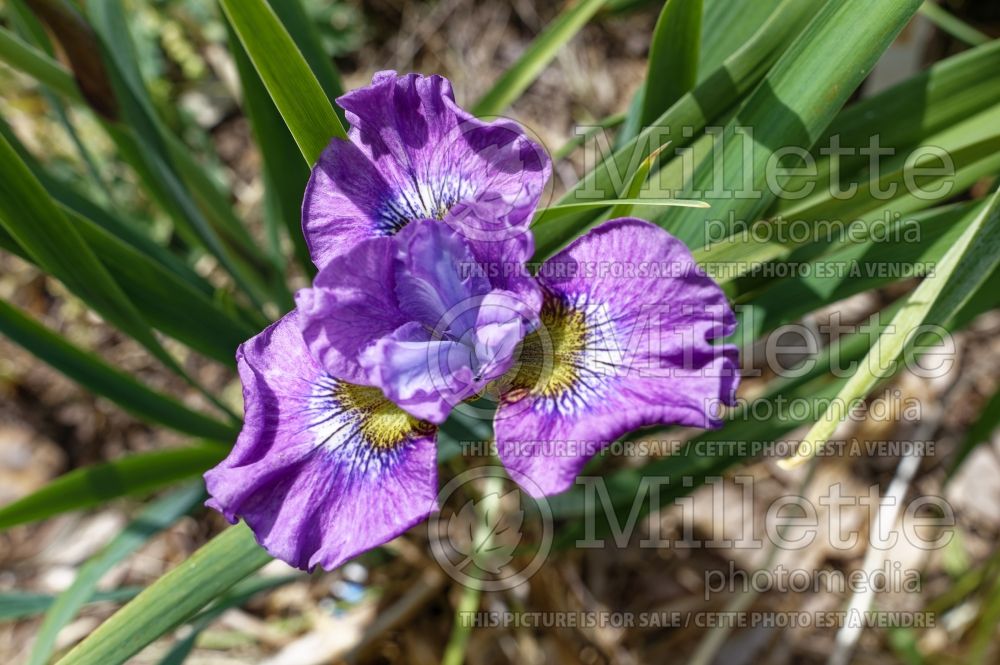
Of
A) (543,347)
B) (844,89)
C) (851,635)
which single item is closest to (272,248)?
(543,347)

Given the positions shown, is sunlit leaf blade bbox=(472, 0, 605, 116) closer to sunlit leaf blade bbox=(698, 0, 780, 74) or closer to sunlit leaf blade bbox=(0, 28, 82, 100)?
sunlit leaf blade bbox=(698, 0, 780, 74)

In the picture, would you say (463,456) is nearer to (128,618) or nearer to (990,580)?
(128,618)

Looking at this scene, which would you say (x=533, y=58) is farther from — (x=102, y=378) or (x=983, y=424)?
(x=983, y=424)

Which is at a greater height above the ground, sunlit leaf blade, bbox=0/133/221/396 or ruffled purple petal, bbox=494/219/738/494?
sunlit leaf blade, bbox=0/133/221/396

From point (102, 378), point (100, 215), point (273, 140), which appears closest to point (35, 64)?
point (100, 215)

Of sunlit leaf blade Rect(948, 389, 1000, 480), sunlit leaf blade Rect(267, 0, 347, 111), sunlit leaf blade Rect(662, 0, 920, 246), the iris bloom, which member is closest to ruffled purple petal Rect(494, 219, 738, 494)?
the iris bloom

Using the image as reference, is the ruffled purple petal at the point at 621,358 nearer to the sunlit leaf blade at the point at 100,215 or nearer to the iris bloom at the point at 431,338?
the iris bloom at the point at 431,338
